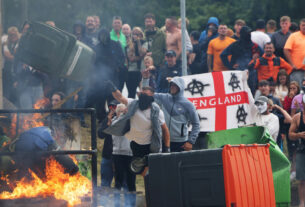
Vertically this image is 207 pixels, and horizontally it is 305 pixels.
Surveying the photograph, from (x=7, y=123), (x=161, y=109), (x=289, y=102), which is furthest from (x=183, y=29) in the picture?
(x=7, y=123)

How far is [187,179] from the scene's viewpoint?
24.6 feet

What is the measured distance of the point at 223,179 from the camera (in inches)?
287

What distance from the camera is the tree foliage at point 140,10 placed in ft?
52.7

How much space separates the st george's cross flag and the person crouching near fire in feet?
5.78

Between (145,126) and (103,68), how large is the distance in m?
3.90

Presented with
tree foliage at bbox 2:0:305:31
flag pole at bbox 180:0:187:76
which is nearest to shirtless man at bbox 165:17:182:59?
tree foliage at bbox 2:0:305:31

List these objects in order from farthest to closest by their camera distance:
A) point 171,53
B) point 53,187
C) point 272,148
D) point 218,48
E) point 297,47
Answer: point 297,47
point 218,48
point 171,53
point 272,148
point 53,187

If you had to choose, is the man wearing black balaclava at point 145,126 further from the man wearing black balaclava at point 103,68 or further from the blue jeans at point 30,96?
the blue jeans at point 30,96

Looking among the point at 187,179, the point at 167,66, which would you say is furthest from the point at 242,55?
the point at 187,179

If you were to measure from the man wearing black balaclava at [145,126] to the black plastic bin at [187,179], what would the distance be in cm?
297

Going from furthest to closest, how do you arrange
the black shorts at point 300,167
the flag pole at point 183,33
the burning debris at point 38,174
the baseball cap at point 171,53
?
the baseball cap at point 171,53
the flag pole at point 183,33
the black shorts at point 300,167
the burning debris at point 38,174

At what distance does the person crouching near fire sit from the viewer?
1081 cm

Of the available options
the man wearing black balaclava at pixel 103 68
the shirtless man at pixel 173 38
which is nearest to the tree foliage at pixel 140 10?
the man wearing black balaclava at pixel 103 68

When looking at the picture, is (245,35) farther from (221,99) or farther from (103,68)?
(103,68)
